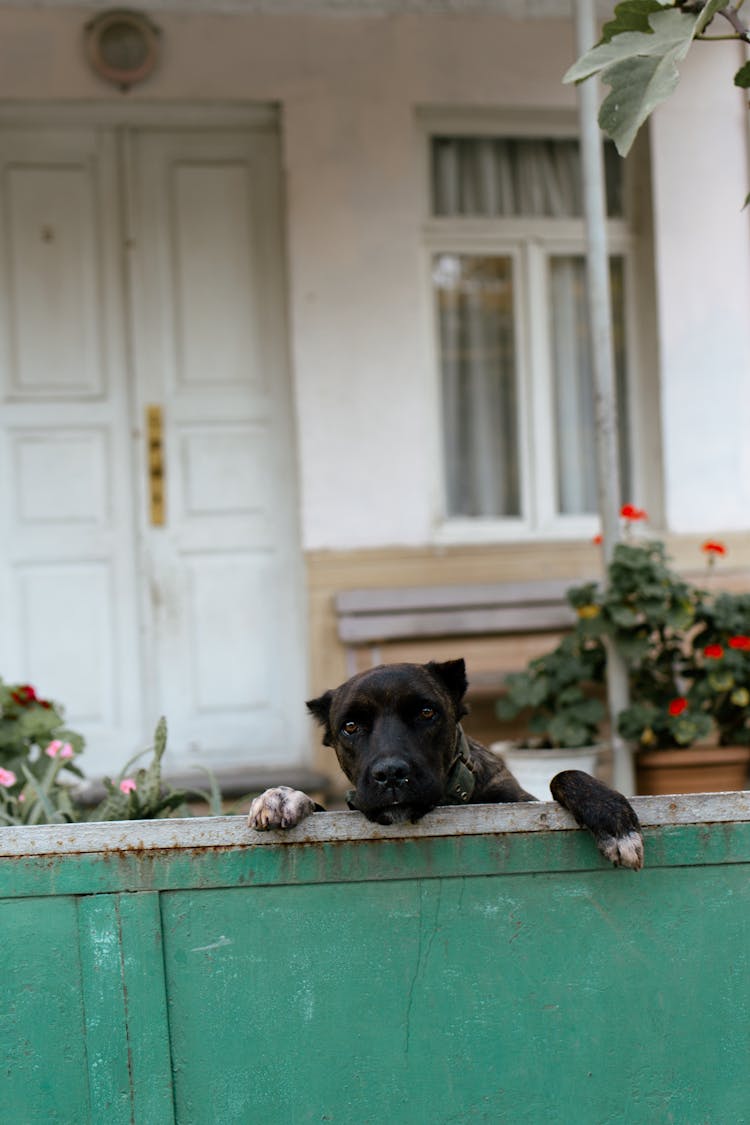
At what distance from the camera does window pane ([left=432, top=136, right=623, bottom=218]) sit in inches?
261

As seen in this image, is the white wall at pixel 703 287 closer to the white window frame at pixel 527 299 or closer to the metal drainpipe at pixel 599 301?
the white window frame at pixel 527 299

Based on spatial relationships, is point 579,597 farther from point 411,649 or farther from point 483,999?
point 483,999

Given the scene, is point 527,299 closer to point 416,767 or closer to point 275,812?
point 416,767

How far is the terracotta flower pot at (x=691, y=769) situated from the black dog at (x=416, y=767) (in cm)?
268

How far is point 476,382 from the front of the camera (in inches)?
266

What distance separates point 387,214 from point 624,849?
15.9ft

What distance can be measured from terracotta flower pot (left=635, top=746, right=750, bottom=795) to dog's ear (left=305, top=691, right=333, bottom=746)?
2968mm

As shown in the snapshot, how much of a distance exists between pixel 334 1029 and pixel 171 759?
433 centimetres

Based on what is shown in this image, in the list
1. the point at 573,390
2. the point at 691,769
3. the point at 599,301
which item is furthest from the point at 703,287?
the point at 691,769

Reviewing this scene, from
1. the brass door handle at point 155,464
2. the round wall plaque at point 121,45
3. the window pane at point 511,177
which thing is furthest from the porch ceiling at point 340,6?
the brass door handle at point 155,464

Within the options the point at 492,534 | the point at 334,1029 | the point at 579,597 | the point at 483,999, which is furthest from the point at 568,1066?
the point at 492,534

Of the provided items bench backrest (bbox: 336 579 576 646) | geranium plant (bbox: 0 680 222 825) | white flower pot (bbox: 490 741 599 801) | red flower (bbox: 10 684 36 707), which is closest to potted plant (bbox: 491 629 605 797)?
Answer: white flower pot (bbox: 490 741 599 801)

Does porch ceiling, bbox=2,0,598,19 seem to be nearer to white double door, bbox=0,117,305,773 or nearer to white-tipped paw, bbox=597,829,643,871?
white double door, bbox=0,117,305,773

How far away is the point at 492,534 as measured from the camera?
21.8ft
